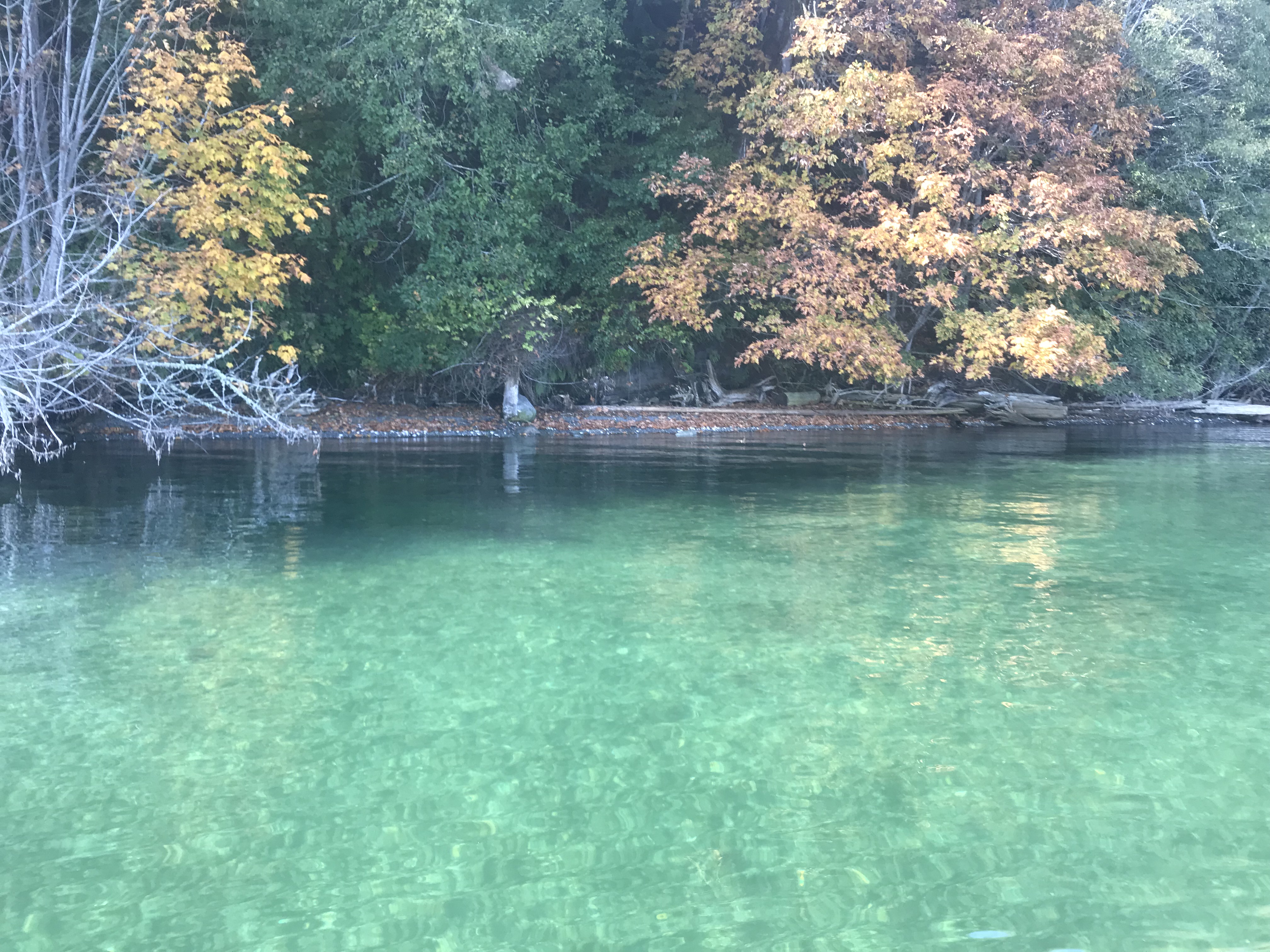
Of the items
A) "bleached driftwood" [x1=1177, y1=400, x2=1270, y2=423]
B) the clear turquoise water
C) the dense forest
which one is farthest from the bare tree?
"bleached driftwood" [x1=1177, y1=400, x2=1270, y2=423]

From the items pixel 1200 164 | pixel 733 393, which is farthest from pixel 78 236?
pixel 1200 164

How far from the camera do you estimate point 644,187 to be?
23.7 m

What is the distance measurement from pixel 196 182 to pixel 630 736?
528 inches

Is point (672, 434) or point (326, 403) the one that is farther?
point (326, 403)

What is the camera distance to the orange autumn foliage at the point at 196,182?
1520 centimetres

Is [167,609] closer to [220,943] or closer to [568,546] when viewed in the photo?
[568,546]

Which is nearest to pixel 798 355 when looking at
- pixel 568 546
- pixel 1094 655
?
pixel 568 546

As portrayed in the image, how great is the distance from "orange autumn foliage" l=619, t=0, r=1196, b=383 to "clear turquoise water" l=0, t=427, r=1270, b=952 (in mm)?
11337

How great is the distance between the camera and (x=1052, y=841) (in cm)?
438

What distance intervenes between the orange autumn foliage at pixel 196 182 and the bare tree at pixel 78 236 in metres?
0.16

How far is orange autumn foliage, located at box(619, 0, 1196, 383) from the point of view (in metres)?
21.0

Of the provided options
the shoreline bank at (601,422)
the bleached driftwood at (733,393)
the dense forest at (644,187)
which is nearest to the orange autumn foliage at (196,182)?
the dense forest at (644,187)

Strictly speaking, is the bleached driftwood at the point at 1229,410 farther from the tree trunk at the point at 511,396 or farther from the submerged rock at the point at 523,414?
the tree trunk at the point at 511,396

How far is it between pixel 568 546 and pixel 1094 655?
4780 millimetres
